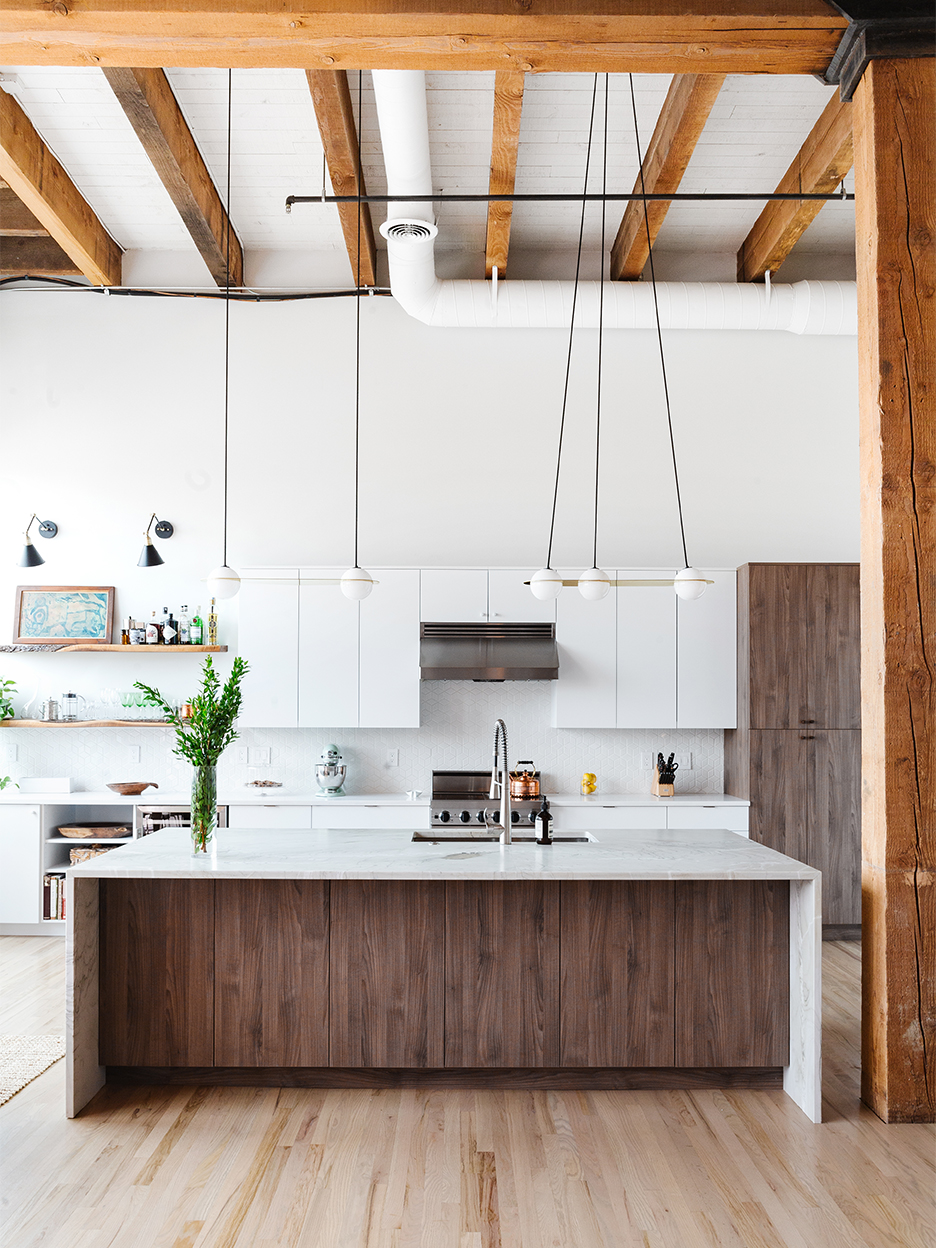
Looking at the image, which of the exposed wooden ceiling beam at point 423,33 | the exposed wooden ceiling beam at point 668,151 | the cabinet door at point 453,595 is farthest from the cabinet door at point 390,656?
the exposed wooden ceiling beam at point 423,33

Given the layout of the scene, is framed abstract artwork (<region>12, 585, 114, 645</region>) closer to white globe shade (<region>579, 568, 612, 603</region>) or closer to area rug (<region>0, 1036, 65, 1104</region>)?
area rug (<region>0, 1036, 65, 1104</region>)

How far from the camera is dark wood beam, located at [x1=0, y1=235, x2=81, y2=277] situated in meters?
6.12

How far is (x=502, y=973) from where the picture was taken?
359 centimetres

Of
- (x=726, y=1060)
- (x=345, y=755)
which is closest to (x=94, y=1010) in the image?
(x=726, y=1060)

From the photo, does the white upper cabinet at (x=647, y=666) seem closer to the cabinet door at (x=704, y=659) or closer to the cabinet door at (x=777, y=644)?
the cabinet door at (x=704, y=659)

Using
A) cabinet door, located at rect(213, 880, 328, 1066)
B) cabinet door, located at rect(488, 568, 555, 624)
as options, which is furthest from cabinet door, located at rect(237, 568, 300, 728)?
cabinet door, located at rect(213, 880, 328, 1066)

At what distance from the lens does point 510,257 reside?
6.38m

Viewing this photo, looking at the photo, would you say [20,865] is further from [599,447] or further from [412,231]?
[599,447]

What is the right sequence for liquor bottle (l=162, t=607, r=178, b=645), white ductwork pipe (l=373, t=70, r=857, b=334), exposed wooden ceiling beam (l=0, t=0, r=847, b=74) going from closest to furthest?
exposed wooden ceiling beam (l=0, t=0, r=847, b=74) < white ductwork pipe (l=373, t=70, r=857, b=334) < liquor bottle (l=162, t=607, r=178, b=645)

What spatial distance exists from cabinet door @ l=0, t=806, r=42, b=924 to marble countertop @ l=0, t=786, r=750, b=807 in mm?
93

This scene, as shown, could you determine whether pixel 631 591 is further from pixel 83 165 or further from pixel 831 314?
pixel 83 165

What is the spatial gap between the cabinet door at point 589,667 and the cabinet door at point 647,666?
57 mm

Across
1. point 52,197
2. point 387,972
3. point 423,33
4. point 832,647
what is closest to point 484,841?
point 387,972

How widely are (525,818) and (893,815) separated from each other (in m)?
2.62
